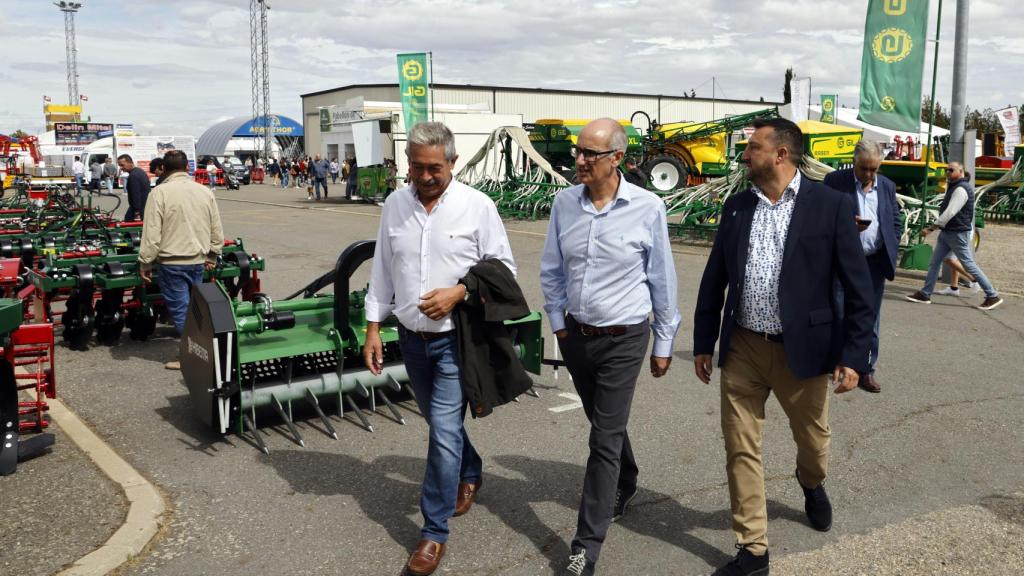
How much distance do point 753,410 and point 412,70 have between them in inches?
837

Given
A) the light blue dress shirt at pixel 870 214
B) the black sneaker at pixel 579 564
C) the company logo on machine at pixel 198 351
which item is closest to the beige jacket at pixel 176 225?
the company logo on machine at pixel 198 351

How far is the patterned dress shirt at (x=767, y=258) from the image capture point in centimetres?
336

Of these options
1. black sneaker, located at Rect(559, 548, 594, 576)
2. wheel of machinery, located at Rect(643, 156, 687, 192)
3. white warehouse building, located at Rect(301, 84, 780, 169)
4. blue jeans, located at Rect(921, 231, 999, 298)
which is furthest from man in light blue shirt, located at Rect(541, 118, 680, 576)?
white warehouse building, located at Rect(301, 84, 780, 169)

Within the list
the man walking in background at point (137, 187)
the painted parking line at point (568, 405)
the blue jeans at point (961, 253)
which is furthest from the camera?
the man walking in background at point (137, 187)

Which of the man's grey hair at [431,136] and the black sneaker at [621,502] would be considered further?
the black sneaker at [621,502]

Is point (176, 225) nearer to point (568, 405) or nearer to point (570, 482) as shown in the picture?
point (568, 405)

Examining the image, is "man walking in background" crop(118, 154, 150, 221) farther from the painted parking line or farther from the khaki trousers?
the khaki trousers

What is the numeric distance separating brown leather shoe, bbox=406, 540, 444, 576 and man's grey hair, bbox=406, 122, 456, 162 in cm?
159

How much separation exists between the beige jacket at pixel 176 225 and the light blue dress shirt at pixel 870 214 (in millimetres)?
5013

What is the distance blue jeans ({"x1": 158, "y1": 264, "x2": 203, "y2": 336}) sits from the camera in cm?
664

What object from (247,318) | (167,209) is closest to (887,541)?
(247,318)

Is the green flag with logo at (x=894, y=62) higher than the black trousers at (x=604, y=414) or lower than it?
higher

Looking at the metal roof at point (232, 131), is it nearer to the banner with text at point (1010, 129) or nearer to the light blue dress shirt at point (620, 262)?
the banner with text at point (1010, 129)

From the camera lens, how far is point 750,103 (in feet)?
217
